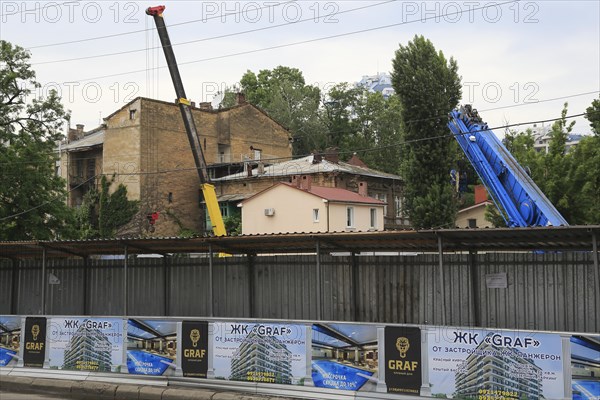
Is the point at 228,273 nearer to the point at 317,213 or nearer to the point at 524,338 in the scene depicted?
the point at 524,338

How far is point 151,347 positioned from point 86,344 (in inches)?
68.0

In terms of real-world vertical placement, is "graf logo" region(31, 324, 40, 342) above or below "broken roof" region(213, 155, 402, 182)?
below

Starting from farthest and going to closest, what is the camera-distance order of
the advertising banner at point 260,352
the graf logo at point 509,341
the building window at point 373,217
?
the building window at point 373,217
the advertising banner at point 260,352
the graf logo at point 509,341

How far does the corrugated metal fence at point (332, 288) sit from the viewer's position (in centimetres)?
1402

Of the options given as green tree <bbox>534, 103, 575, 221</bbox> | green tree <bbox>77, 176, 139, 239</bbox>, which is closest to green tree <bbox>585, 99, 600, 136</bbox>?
green tree <bbox>534, 103, 575, 221</bbox>

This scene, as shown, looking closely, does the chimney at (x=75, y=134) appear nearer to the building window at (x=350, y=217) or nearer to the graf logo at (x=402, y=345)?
the building window at (x=350, y=217)

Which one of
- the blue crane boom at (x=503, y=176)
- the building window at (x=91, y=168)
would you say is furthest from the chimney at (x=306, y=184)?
the building window at (x=91, y=168)

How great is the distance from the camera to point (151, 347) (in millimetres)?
15023

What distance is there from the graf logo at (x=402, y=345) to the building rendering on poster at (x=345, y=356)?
0.45 m

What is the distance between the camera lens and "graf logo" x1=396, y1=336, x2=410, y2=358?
40.5 ft

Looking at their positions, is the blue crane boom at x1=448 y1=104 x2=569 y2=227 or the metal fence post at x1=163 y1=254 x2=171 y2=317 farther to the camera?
the blue crane boom at x1=448 y1=104 x2=569 y2=227

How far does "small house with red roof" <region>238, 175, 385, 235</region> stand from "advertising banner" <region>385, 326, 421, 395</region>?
32.5 metres

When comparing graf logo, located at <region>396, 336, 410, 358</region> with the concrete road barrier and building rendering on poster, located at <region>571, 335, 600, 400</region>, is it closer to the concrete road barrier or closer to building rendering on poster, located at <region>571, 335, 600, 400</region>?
the concrete road barrier

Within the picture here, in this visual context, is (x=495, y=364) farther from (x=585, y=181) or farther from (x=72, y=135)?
(x=72, y=135)
